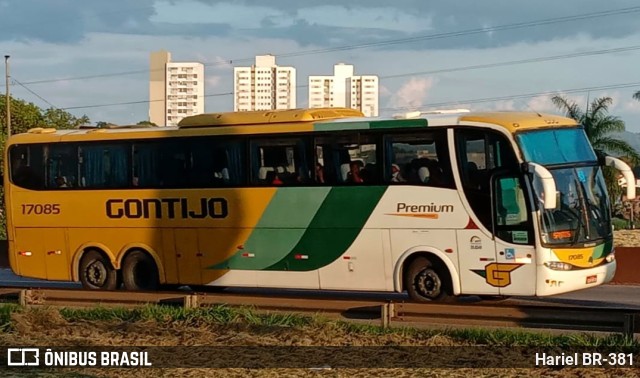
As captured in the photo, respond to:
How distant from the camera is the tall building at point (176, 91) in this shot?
17400 cm

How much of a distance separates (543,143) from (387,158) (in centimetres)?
263

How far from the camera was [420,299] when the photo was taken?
18.1m

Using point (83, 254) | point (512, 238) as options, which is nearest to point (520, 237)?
point (512, 238)

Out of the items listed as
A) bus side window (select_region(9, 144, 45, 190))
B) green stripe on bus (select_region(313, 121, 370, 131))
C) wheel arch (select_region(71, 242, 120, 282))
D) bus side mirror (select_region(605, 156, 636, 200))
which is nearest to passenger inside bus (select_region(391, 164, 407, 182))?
green stripe on bus (select_region(313, 121, 370, 131))

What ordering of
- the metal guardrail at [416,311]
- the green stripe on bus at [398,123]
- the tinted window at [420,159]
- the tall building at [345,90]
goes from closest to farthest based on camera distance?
1. the metal guardrail at [416,311]
2. the tinted window at [420,159]
3. the green stripe on bus at [398,123]
4. the tall building at [345,90]

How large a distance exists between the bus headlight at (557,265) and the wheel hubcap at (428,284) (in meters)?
2.00

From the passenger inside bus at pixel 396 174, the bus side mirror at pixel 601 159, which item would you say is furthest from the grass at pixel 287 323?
the bus side mirror at pixel 601 159

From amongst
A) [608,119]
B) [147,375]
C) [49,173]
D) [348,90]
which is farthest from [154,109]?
[147,375]

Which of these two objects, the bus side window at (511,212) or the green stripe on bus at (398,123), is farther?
the green stripe on bus at (398,123)

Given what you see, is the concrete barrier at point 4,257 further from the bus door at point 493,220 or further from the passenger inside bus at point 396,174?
the bus door at point 493,220

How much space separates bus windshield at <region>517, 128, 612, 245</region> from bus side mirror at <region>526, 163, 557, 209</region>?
191 mm

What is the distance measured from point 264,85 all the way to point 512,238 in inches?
5624

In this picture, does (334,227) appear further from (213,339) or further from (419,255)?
(213,339)

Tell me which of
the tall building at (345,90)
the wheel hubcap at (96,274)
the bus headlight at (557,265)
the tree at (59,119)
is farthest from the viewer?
the tall building at (345,90)
